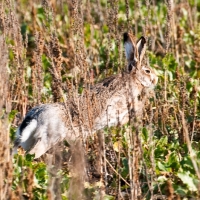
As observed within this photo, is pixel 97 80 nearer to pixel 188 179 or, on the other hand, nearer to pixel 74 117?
pixel 74 117

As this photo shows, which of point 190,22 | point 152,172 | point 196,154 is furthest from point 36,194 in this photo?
point 190,22

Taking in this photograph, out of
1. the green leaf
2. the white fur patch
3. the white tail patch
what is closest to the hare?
the white fur patch

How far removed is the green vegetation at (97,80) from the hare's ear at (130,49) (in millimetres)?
213

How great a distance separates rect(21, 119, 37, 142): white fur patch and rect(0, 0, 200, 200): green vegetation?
0.73ft

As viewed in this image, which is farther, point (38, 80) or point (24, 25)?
point (24, 25)

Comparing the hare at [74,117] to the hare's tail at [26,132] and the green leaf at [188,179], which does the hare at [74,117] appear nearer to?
the hare's tail at [26,132]

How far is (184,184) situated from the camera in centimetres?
479

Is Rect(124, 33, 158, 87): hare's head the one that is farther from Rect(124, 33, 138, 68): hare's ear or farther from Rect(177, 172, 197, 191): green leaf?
Rect(177, 172, 197, 191): green leaf

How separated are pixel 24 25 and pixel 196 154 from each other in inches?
185

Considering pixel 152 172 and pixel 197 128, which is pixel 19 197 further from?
pixel 197 128

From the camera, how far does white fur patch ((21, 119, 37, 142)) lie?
6117 mm

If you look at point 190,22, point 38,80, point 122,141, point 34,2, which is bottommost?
point 122,141

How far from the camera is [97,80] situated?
7.76 metres

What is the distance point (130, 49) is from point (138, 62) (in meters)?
0.22
